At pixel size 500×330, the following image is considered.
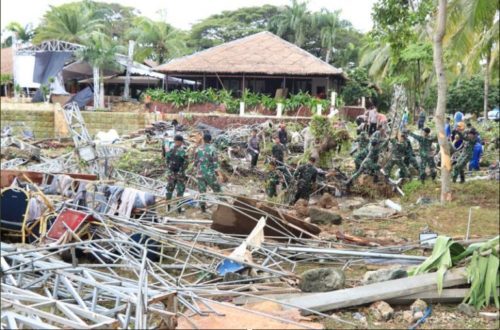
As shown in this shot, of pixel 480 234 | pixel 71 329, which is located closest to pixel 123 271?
pixel 71 329

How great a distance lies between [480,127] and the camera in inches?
893

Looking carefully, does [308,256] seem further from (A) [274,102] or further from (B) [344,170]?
(A) [274,102]

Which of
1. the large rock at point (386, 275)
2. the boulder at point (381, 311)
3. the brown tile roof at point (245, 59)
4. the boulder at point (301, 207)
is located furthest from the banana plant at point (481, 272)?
the brown tile roof at point (245, 59)

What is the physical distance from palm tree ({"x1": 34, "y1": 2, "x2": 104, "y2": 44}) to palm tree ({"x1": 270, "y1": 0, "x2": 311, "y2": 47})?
16403 mm

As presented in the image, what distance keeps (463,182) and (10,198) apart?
8728mm

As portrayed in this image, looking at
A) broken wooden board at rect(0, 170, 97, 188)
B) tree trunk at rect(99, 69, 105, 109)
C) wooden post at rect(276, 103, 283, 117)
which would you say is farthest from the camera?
tree trunk at rect(99, 69, 105, 109)

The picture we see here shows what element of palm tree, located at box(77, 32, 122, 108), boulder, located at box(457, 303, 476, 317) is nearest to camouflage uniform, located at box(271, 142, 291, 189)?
boulder, located at box(457, 303, 476, 317)

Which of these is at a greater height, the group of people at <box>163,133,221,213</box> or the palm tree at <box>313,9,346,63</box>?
the palm tree at <box>313,9,346,63</box>

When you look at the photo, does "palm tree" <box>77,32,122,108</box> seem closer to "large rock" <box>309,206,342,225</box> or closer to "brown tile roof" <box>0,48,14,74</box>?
"brown tile roof" <box>0,48,14,74</box>

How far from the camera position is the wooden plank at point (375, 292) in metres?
5.04

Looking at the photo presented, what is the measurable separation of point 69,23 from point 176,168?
18333 millimetres

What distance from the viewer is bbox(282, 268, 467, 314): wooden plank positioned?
5.04 meters

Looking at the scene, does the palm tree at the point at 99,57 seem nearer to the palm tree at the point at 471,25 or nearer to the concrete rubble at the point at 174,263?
the palm tree at the point at 471,25

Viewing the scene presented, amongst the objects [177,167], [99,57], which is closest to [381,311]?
[177,167]
